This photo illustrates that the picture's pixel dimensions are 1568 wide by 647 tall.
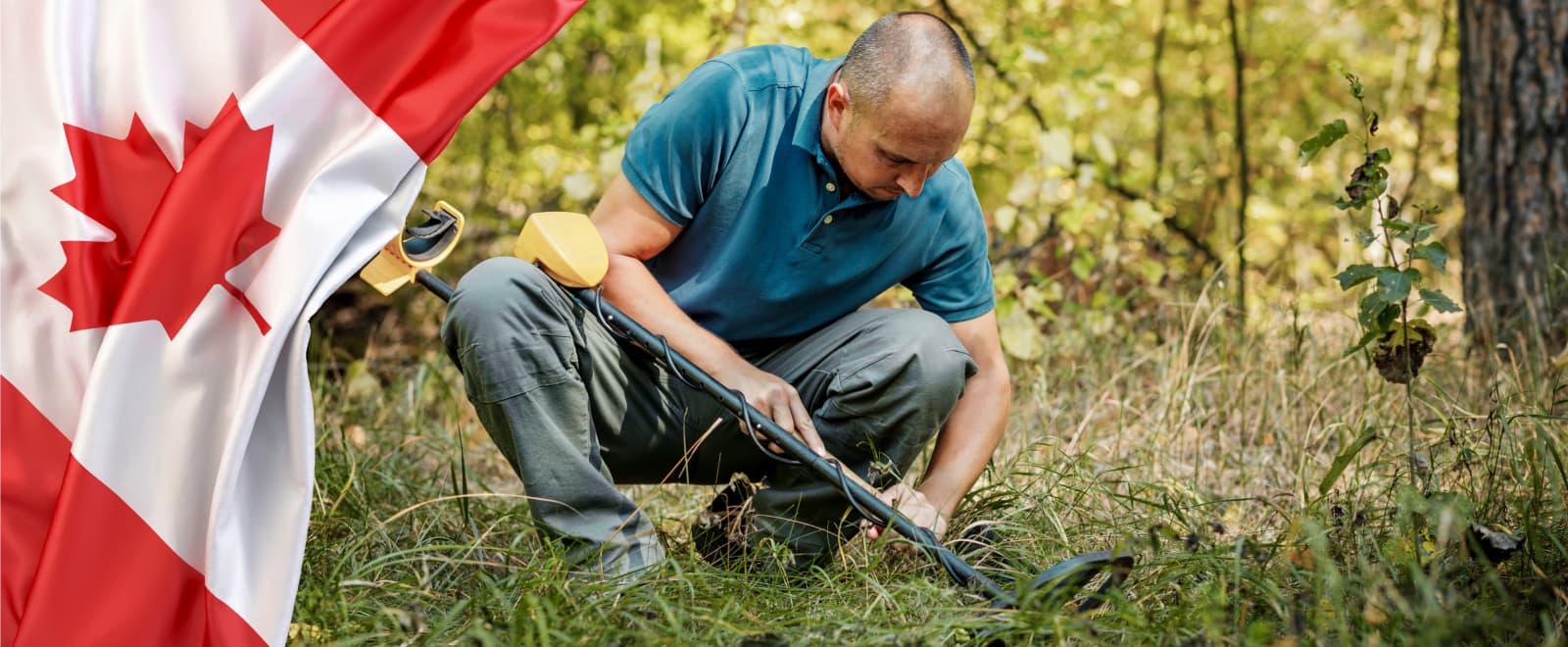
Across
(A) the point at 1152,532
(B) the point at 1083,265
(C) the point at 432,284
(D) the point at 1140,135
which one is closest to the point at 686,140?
(C) the point at 432,284

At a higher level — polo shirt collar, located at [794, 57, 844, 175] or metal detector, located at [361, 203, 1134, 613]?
polo shirt collar, located at [794, 57, 844, 175]

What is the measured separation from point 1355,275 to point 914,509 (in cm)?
92

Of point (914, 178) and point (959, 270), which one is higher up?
point (914, 178)

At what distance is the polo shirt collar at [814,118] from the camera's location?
245 cm

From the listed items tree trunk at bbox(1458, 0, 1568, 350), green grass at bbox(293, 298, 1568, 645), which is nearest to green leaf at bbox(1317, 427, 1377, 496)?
green grass at bbox(293, 298, 1568, 645)

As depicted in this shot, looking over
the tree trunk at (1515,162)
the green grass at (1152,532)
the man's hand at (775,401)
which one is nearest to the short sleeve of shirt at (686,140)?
the man's hand at (775,401)

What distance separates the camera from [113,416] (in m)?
1.91

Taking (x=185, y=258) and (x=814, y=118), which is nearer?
(x=185, y=258)

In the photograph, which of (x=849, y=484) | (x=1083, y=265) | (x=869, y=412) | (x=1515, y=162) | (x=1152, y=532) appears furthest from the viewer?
(x=1083, y=265)

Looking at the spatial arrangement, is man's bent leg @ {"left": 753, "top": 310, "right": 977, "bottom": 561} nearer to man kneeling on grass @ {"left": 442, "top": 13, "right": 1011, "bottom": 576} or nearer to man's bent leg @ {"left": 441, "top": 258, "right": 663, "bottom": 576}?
man kneeling on grass @ {"left": 442, "top": 13, "right": 1011, "bottom": 576}

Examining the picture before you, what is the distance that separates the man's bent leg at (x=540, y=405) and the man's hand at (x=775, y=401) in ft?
0.89

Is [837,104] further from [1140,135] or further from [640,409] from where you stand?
[1140,135]

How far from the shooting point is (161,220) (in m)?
2.00

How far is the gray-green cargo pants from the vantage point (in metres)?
2.22
